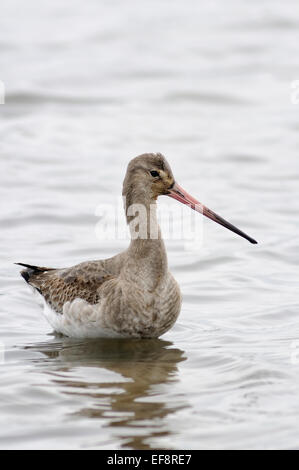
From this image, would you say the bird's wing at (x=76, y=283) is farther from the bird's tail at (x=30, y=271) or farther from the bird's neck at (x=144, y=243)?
the bird's neck at (x=144, y=243)

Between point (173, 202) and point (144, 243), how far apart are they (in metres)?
5.94

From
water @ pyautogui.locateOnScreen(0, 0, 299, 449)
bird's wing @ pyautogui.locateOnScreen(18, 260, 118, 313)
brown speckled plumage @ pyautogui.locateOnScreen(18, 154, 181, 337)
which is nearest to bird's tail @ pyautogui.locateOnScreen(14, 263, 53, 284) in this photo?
bird's wing @ pyautogui.locateOnScreen(18, 260, 118, 313)

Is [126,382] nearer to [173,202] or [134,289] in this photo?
[134,289]

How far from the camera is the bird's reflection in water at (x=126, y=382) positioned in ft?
23.4

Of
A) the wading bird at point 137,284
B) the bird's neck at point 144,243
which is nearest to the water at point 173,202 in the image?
the wading bird at point 137,284

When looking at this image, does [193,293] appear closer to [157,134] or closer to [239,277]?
[239,277]

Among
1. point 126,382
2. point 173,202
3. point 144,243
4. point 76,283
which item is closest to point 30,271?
point 76,283

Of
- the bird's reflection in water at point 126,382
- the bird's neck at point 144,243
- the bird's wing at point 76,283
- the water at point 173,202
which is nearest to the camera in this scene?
the bird's reflection in water at point 126,382

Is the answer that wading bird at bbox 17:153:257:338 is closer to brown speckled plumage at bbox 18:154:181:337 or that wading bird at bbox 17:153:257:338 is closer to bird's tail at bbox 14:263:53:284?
brown speckled plumage at bbox 18:154:181:337

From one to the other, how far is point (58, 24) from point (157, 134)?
6.98m

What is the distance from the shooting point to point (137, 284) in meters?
9.04

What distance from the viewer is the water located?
745 centimetres

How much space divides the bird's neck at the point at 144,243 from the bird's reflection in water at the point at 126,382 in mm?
621

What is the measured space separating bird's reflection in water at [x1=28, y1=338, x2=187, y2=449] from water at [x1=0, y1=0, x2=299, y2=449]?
2 cm
